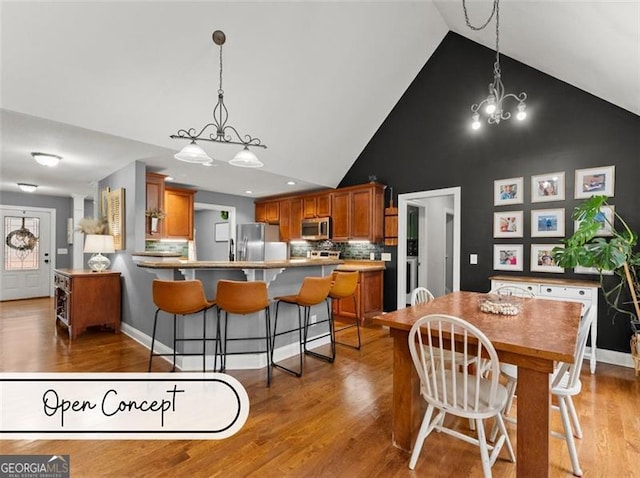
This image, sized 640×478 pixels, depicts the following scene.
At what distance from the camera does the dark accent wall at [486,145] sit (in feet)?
11.1

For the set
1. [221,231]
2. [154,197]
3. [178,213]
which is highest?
[154,197]

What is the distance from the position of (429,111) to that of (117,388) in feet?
17.1

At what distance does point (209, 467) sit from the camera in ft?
5.81

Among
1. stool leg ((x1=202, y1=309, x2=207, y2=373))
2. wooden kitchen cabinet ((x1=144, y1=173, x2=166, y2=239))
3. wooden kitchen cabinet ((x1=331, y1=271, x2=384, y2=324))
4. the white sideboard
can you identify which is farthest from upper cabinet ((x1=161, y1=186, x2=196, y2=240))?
the white sideboard

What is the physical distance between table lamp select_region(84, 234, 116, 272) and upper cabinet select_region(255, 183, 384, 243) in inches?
123

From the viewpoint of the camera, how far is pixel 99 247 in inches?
165

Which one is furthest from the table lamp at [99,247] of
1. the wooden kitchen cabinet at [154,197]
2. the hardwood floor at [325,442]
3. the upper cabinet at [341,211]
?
the upper cabinet at [341,211]

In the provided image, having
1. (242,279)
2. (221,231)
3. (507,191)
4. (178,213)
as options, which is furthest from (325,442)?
(221,231)

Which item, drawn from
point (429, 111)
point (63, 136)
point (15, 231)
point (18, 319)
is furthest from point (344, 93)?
point (15, 231)

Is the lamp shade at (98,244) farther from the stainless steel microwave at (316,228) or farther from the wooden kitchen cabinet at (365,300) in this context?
the wooden kitchen cabinet at (365,300)

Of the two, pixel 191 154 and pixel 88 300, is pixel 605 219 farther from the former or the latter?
pixel 88 300

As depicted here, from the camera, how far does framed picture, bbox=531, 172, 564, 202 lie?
12.0 ft

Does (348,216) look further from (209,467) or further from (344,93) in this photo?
(209,467)

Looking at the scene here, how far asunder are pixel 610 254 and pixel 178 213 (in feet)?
19.3
